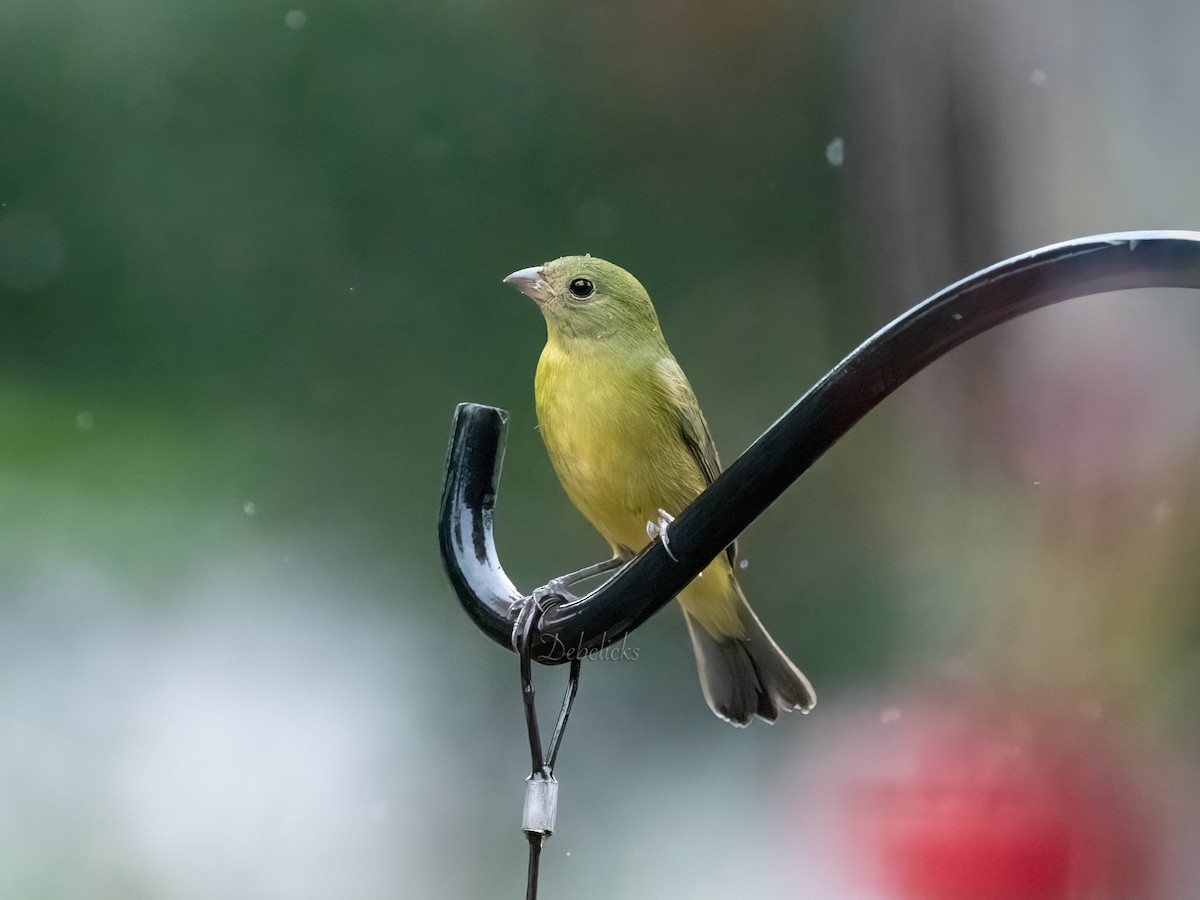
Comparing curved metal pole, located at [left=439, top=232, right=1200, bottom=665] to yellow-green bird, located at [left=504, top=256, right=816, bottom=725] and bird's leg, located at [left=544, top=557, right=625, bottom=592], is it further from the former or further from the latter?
yellow-green bird, located at [left=504, top=256, right=816, bottom=725]

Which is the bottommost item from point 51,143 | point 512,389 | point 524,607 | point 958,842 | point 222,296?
point 958,842

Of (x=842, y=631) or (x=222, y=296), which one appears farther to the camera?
(x=222, y=296)

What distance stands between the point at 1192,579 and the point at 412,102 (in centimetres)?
196

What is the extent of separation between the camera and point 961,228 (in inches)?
106

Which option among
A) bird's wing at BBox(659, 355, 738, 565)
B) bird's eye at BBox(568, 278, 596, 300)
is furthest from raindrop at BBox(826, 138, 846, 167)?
bird's eye at BBox(568, 278, 596, 300)

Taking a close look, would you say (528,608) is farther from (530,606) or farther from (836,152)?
(836,152)

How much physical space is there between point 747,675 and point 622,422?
409 mm

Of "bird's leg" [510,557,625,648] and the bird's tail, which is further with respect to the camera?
the bird's tail

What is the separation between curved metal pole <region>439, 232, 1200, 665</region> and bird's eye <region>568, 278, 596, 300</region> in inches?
17.6

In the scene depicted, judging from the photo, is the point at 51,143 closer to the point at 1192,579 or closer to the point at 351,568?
the point at 351,568

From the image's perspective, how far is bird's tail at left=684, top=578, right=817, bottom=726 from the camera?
1.60 meters

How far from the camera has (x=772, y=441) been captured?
0.83m

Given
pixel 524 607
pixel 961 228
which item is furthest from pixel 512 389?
pixel 524 607

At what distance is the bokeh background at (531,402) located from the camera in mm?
2320
